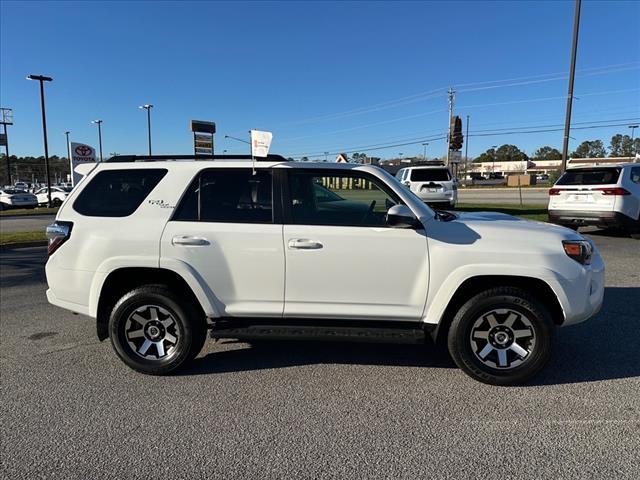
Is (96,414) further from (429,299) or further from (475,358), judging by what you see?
(475,358)

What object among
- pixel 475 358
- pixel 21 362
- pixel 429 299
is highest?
pixel 429 299

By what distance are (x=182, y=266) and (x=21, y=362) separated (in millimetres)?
1960

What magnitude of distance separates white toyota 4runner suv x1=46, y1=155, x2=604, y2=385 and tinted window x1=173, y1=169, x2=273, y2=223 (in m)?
0.01

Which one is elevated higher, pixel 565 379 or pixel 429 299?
pixel 429 299

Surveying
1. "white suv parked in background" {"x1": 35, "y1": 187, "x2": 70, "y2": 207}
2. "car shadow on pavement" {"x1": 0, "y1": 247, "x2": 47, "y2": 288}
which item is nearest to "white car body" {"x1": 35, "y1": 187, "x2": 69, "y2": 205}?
"white suv parked in background" {"x1": 35, "y1": 187, "x2": 70, "y2": 207}

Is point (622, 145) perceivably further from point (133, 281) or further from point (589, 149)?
point (133, 281)

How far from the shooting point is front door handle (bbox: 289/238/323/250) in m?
3.75

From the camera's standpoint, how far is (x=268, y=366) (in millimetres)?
4164

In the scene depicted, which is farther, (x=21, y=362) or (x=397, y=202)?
(x=21, y=362)

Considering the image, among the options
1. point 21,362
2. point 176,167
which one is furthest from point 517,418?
point 21,362

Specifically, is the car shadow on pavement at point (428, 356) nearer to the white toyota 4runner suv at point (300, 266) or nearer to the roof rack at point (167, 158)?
the white toyota 4runner suv at point (300, 266)

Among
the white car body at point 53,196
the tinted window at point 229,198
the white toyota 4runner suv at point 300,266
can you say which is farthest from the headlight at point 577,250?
the white car body at point 53,196

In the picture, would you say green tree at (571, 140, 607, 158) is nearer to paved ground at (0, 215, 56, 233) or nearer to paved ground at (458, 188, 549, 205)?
paved ground at (458, 188, 549, 205)

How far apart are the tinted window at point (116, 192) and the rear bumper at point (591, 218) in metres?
10.1
